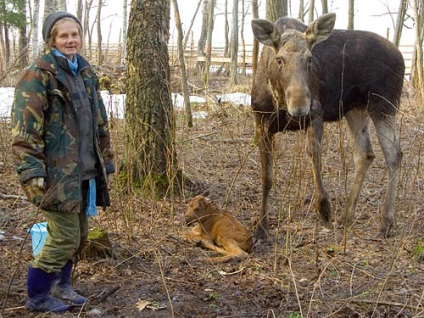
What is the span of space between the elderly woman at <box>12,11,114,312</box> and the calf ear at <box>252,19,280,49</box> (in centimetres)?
206

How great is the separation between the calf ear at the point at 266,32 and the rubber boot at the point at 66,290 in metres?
2.84

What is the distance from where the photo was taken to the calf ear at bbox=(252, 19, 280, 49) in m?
5.53

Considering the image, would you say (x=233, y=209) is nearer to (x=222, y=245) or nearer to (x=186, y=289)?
(x=222, y=245)

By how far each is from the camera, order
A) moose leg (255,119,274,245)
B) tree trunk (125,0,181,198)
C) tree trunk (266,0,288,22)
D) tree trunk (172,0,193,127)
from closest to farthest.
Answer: moose leg (255,119,274,245) < tree trunk (125,0,181,198) < tree trunk (266,0,288,22) < tree trunk (172,0,193,127)

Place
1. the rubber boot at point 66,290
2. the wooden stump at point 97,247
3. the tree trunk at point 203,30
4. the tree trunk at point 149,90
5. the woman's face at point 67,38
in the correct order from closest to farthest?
the woman's face at point 67,38 → the rubber boot at point 66,290 → the wooden stump at point 97,247 → the tree trunk at point 149,90 → the tree trunk at point 203,30

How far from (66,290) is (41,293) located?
0.76 feet

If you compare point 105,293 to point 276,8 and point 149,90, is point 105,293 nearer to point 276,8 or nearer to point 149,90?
point 149,90

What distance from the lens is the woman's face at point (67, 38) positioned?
3783mm

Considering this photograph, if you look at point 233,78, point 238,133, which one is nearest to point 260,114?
point 238,133

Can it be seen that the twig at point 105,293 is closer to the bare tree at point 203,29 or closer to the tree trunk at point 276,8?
the tree trunk at point 276,8

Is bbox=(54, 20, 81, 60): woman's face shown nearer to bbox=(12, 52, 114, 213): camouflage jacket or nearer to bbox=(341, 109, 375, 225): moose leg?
bbox=(12, 52, 114, 213): camouflage jacket

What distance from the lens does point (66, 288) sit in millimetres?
4160

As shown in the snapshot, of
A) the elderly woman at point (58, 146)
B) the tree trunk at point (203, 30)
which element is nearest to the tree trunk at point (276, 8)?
the elderly woman at point (58, 146)

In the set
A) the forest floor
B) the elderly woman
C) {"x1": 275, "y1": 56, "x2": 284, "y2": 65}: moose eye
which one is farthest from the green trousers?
{"x1": 275, "y1": 56, "x2": 284, "y2": 65}: moose eye
